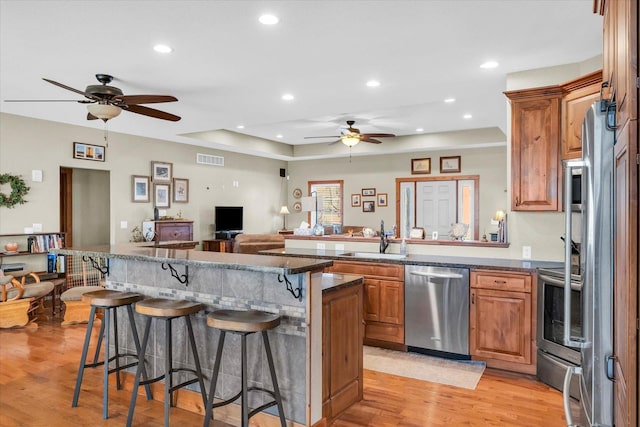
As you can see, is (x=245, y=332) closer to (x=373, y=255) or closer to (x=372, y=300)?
(x=372, y=300)

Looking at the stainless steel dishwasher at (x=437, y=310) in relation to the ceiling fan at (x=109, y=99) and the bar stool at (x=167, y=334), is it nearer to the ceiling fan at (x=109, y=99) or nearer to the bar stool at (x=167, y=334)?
the bar stool at (x=167, y=334)

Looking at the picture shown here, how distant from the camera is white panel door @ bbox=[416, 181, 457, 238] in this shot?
9.59 meters

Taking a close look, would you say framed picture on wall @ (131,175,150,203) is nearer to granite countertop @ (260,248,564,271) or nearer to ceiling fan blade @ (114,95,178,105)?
ceiling fan blade @ (114,95,178,105)

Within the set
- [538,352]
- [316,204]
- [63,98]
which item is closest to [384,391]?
[538,352]

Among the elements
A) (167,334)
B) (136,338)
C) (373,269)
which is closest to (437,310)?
(373,269)

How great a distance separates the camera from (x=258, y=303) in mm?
2742

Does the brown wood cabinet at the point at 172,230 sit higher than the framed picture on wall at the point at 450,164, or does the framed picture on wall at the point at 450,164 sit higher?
the framed picture on wall at the point at 450,164

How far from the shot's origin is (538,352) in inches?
142

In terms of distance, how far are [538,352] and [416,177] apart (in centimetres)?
664

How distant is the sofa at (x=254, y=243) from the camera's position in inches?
298

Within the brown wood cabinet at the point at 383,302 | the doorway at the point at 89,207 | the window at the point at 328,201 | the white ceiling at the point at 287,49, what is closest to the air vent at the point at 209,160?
the doorway at the point at 89,207

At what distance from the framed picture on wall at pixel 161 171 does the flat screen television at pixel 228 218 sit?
1.32 metres

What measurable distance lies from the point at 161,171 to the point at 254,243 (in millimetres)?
2230

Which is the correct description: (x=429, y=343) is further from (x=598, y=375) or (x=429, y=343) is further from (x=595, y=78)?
(x=598, y=375)
